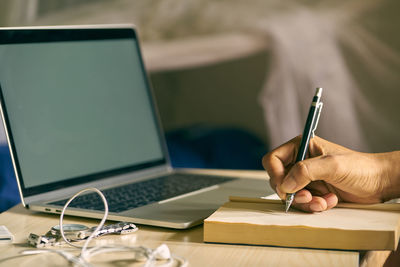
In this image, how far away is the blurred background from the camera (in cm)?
159

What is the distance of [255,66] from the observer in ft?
5.54

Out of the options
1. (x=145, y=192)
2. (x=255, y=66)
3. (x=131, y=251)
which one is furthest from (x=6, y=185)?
(x=255, y=66)

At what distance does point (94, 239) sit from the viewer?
732mm

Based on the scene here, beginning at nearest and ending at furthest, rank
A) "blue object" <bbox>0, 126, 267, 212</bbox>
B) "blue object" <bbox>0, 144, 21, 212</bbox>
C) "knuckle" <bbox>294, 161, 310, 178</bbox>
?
1. "knuckle" <bbox>294, 161, 310, 178</bbox>
2. "blue object" <bbox>0, 144, 21, 212</bbox>
3. "blue object" <bbox>0, 126, 267, 212</bbox>

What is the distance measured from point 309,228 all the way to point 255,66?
106 cm

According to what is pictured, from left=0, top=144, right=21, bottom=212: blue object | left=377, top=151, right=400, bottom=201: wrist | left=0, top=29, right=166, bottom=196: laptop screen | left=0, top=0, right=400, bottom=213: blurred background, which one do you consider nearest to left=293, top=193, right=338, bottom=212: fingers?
left=377, top=151, right=400, bottom=201: wrist

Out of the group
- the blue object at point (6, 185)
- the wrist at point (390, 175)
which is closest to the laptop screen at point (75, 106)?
the blue object at point (6, 185)

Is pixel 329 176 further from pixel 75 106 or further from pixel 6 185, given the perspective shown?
pixel 6 185

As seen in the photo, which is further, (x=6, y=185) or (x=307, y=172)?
(x=6, y=185)

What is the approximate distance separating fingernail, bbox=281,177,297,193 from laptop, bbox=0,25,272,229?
132mm

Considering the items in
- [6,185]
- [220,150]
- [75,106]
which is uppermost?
→ [75,106]

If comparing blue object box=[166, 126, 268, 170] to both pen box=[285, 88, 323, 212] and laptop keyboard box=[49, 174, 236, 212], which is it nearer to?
laptop keyboard box=[49, 174, 236, 212]

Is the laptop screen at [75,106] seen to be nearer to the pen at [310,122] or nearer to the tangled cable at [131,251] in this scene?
the tangled cable at [131,251]

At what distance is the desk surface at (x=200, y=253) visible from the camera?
2.11ft
